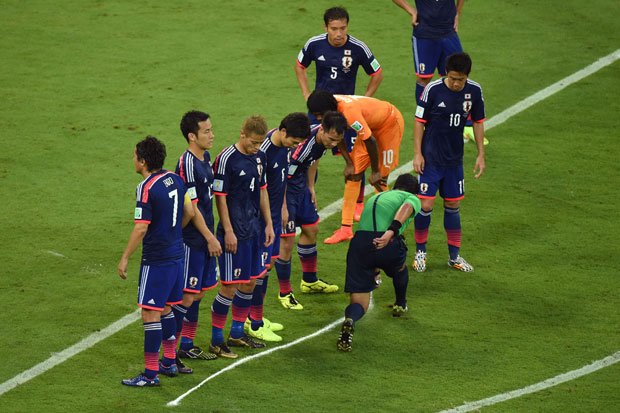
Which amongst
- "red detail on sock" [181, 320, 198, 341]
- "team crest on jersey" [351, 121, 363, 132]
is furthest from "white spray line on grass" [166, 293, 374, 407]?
"team crest on jersey" [351, 121, 363, 132]

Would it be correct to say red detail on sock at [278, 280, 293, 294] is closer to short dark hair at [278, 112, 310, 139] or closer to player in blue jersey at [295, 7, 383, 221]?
short dark hair at [278, 112, 310, 139]

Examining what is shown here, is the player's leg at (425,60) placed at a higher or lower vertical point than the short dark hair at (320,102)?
higher

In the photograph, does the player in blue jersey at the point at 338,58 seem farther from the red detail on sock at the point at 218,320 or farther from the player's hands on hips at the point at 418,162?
the red detail on sock at the point at 218,320

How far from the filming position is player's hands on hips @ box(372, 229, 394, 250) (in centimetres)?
1153

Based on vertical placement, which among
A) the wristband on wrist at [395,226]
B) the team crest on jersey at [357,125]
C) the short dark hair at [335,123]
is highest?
the short dark hair at [335,123]

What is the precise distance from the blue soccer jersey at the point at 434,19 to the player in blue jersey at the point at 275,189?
524 cm

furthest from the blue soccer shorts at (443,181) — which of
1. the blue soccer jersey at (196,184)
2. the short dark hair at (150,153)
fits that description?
the short dark hair at (150,153)

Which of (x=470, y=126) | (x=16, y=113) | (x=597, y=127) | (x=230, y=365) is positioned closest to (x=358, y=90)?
(x=470, y=126)

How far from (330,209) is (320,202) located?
0.75 feet

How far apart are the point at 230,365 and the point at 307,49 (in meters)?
5.00

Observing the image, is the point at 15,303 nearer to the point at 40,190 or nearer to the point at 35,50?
the point at 40,190

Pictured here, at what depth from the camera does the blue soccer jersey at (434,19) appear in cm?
1622

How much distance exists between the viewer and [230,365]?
11.0 metres

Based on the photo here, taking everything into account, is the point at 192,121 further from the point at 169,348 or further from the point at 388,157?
the point at 388,157
